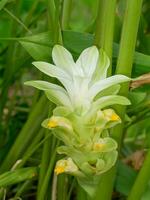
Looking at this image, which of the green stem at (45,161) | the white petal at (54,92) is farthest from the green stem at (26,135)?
the white petal at (54,92)

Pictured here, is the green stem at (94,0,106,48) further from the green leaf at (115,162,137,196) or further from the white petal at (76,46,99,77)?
the green leaf at (115,162,137,196)

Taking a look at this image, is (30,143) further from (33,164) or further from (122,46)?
(122,46)

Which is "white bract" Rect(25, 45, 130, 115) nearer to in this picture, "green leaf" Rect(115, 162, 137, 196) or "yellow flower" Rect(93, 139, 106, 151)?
"yellow flower" Rect(93, 139, 106, 151)

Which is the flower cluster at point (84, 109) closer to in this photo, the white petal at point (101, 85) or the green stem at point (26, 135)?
the white petal at point (101, 85)

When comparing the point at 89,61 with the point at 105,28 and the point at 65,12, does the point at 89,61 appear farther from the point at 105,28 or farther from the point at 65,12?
Answer: the point at 65,12

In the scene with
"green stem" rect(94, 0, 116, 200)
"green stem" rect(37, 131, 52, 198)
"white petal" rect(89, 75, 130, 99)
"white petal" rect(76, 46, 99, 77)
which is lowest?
"green stem" rect(37, 131, 52, 198)

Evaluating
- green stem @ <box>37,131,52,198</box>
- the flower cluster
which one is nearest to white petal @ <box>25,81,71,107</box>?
the flower cluster

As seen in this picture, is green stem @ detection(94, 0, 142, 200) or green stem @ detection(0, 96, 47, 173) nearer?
green stem @ detection(94, 0, 142, 200)

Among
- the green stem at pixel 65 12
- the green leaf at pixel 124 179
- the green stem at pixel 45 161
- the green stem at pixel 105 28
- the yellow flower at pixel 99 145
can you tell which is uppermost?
Result: the green stem at pixel 65 12

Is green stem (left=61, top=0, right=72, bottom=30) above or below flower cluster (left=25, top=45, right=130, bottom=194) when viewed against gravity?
above

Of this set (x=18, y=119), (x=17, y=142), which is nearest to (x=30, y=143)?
(x=17, y=142)
